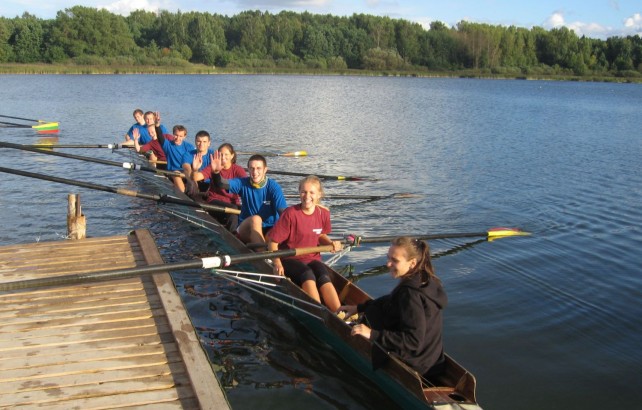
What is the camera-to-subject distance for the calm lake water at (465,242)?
716 centimetres

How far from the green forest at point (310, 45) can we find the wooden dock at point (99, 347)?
8698cm

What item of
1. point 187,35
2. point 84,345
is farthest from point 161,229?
point 187,35

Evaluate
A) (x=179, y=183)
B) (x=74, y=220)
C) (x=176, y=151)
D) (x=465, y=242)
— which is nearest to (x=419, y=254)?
(x=74, y=220)

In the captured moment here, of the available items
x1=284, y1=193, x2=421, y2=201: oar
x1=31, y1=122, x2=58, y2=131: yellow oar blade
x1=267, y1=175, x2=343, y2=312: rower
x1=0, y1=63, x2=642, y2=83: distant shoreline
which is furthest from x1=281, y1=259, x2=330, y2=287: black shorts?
x1=0, y1=63, x2=642, y2=83: distant shoreline

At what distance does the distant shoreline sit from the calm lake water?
46936 mm

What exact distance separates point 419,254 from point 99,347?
2.96 metres

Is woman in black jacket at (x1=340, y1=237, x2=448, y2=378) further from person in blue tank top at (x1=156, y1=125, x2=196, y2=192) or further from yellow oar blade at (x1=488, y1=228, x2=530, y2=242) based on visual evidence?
person in blue tank top at (x1=156, y1=125, x2=196, y2=192)

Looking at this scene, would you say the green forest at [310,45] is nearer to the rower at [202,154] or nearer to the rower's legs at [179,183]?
the rower's legs at [179,183]

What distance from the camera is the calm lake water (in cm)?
716

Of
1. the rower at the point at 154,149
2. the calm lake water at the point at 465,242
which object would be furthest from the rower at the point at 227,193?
the rower at the point at 154,149

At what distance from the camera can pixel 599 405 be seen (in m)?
6.75

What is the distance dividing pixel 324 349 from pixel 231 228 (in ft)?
13.3

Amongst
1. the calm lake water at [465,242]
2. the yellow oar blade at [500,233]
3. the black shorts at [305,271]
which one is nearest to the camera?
the calm lake water at [465,242]

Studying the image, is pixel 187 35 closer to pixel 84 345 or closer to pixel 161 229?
pixel 161 229
